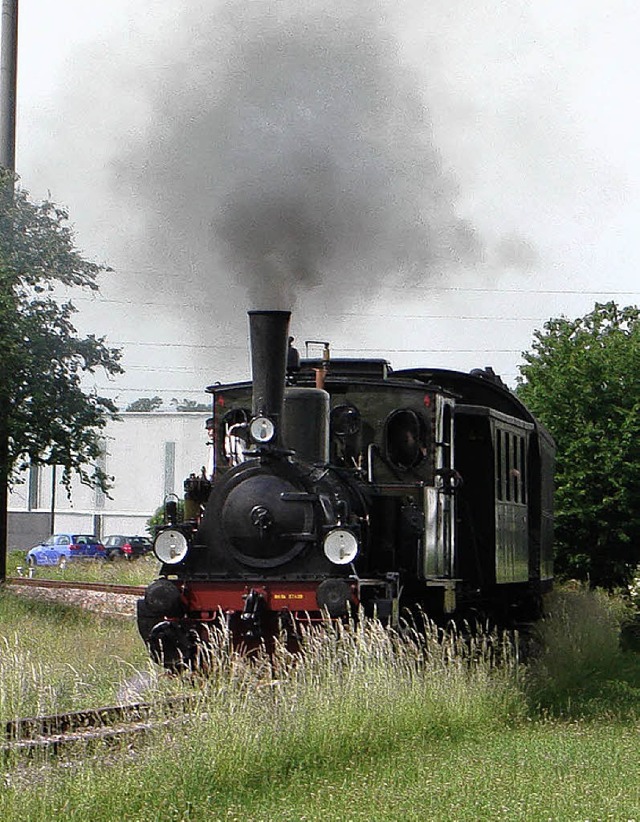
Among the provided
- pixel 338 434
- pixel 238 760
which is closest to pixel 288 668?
pixel 238 760

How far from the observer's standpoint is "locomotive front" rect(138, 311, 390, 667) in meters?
10.7

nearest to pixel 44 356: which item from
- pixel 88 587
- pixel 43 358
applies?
pixel 43 358

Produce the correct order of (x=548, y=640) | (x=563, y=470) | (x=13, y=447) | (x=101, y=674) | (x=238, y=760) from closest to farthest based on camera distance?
(x=238, y=760), (x=101, y=674), (x=548, y=640), (x=13, y=447), (x=563, y=470)

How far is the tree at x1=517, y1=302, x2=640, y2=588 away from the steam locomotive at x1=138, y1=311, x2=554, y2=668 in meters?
8.38

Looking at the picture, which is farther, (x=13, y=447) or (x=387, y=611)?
(x=13, y=447)

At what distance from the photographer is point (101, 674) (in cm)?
1175

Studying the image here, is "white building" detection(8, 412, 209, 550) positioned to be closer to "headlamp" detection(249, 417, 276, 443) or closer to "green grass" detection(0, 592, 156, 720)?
"green grass" detection(0, 592, 156, 720)

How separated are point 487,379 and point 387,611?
5.43 m

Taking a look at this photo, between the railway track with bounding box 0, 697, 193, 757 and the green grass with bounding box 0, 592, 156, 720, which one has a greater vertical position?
the green grass with bounding box 0, 592, 156, 720

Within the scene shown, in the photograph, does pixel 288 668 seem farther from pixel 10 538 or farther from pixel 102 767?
pixel 10 538

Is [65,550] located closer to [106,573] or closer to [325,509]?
[106,573]

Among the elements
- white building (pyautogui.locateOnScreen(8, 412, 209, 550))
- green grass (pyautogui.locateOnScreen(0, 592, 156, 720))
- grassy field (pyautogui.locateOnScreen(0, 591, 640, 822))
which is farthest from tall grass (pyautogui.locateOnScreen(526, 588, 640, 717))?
white building (pyautogui.locateOnScreen(8, 412, 209, 550))

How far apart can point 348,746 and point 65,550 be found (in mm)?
38356

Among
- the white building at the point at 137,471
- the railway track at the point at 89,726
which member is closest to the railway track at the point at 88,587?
the railway track at the point at 89,726
